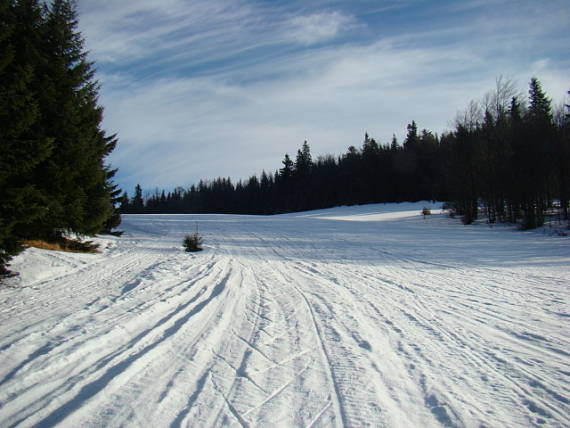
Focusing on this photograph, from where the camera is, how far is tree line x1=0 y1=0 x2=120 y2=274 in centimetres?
646

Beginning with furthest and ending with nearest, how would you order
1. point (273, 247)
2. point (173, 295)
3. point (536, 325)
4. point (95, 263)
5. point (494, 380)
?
point (273, 247) → point (95, 263) → point (173, 295) → point (536, 325) → point (494, 380)

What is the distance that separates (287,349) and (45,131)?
999cm

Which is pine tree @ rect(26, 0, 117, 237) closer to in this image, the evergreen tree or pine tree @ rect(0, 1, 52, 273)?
pine tree @ rect(0, 1, 52, 273)

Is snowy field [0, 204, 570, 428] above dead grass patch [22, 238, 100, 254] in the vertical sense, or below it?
below

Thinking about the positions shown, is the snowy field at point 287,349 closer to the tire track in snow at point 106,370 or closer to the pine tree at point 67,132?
the tire track in snow at point 106,370

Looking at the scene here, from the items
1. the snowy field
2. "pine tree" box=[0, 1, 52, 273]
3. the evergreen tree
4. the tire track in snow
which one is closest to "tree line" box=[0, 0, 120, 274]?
"pine tree" box=[0, 1, 52, 273]

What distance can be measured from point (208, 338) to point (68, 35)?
12102mm

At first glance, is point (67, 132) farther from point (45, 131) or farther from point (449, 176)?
point (449, 176)

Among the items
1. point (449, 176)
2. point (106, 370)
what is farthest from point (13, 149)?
point (449, 176)

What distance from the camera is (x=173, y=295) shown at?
592cm

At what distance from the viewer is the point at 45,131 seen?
9.31 m

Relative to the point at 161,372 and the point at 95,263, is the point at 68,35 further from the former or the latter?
the point at 161,372

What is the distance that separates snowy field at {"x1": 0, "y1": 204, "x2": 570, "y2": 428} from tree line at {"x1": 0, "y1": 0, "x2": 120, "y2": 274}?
1.71m

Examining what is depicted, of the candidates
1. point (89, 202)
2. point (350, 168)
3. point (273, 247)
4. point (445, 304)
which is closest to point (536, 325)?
point (445, 304)
